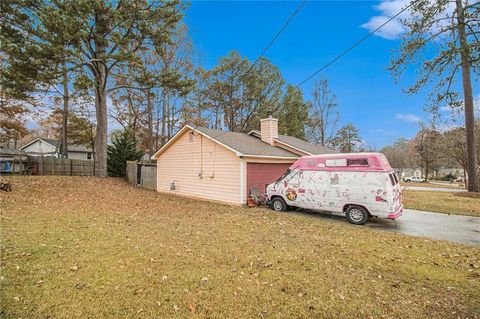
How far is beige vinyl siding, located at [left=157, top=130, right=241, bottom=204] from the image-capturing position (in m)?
11.8

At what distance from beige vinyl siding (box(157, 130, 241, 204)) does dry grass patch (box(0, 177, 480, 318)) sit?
13.9 feet

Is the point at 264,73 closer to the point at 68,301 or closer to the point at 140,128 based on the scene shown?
the point at 140,128

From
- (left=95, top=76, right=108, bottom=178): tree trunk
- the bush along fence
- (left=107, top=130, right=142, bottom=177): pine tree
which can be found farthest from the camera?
(left=107, top=130, right=142, bottom=177): pine tree

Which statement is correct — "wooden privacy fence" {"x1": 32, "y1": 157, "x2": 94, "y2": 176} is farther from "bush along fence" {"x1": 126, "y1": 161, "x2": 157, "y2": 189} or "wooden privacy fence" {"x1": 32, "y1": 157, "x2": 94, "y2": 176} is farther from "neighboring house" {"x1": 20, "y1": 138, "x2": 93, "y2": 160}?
"neighboring house" {"x1": 20, "y1": 138, "x2": 93, "y2": 160}

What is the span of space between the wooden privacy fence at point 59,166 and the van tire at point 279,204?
18.3m

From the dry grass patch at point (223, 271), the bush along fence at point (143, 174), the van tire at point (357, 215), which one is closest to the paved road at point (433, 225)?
the van tire at point (357, 215)

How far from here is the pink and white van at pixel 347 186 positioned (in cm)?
791

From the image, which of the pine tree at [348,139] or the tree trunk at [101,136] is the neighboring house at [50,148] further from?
the pine tree at [348,139]

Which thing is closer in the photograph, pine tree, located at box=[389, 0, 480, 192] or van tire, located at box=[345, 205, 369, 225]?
pine tree, located at box=[389, 0, 480, 192]

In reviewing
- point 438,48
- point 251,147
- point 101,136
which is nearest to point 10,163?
point 101,136

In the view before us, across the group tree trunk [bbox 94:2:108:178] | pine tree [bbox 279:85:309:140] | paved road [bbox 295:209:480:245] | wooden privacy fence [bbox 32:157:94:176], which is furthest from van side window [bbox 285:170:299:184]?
wooden privacy fence [bbox 32:157:94:176]

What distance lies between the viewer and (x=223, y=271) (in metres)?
4.25

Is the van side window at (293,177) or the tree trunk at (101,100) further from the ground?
the tree trunk at (101,100)

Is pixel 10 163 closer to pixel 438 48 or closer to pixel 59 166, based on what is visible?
pixel 59 166
